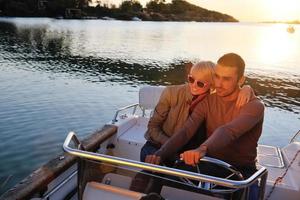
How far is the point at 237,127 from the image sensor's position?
288 centimetres

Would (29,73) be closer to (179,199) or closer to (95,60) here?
(95,60)

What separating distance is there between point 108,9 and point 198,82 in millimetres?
146276

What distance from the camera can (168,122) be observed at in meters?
3.76

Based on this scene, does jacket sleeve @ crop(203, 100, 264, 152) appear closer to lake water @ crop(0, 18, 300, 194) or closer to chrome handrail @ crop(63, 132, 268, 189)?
chrome handrail @ crop(63, 132, 268, 189)

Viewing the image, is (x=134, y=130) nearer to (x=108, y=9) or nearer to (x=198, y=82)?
→ (x=198, y=82)

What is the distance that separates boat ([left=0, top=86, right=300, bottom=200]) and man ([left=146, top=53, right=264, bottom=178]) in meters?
0.21

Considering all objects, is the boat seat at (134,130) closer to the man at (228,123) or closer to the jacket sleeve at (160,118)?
the jacket sleeve at (160,118)

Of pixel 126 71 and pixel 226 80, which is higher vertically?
pixel 226 80

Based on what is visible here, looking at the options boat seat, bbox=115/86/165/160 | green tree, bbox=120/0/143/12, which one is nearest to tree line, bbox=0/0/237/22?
green tree, bbox=120/0/143/12

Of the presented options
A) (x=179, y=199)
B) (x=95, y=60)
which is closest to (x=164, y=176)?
(x=179, y=199)

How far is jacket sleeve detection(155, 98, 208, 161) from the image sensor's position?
3.12 m

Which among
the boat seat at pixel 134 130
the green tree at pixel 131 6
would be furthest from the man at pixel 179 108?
the green tree at pixel 131 6

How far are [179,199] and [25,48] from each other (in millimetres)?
34344

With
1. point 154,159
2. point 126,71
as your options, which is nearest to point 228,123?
point 154,159
